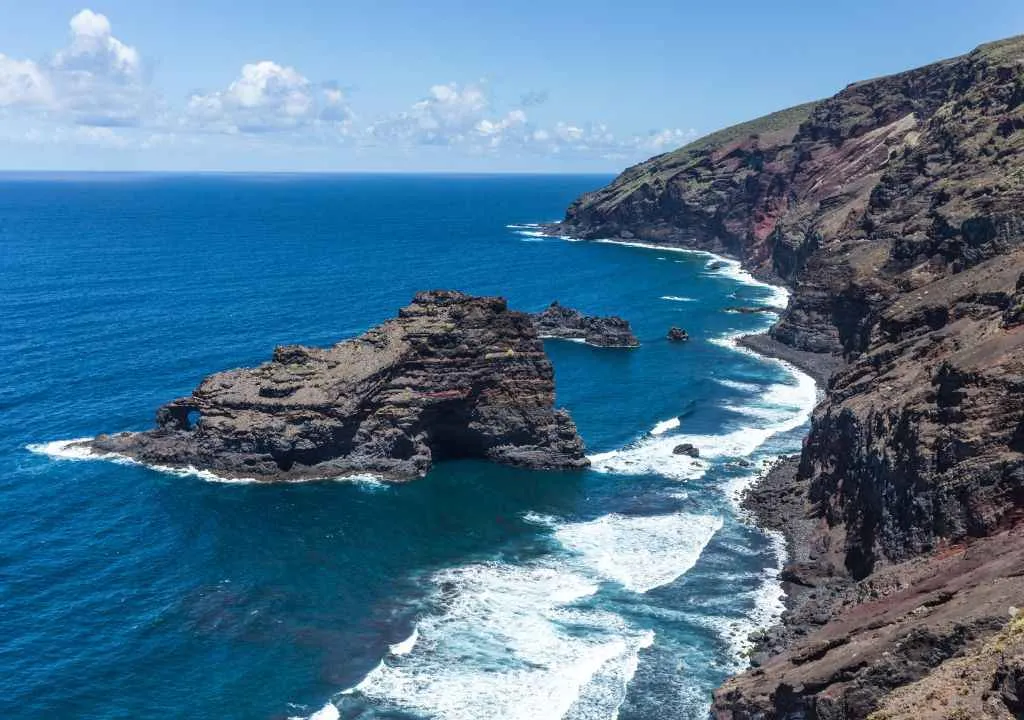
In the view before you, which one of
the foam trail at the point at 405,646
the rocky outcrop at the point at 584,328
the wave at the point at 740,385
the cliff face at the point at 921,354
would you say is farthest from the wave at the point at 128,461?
the rocky outcrop at the point at 584,328

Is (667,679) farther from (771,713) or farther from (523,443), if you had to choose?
(523,443)

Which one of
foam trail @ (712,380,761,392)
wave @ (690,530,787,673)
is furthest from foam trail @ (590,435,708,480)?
foam trail @ (712,380,761,392)

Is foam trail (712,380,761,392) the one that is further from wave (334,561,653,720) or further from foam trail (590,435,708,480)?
wave (334,561,653,720)

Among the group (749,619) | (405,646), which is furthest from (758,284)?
(405,646)

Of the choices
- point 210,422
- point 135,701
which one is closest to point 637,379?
point 210,422

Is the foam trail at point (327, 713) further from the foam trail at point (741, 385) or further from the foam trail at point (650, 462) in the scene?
the foam trail at point (741, 385)
